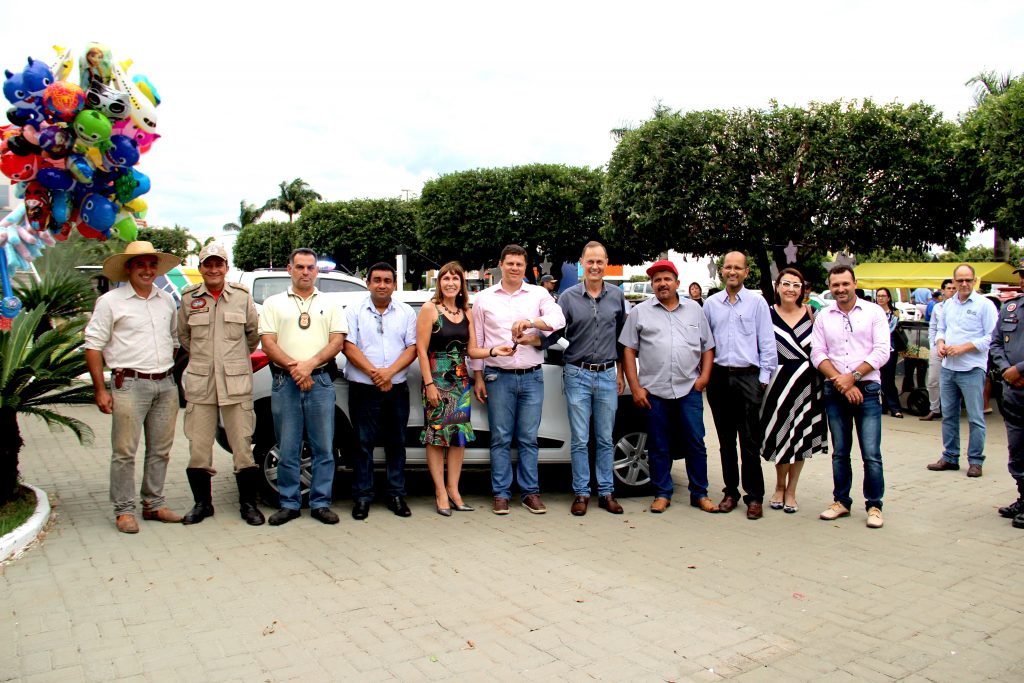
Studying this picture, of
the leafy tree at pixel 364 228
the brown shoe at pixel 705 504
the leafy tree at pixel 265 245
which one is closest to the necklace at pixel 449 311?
the brown shoe at pixel 705 504

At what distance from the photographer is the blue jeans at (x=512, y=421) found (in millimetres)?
6098

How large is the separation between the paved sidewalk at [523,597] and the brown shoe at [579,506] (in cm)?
8

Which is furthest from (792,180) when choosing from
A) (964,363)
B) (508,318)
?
(508,318)

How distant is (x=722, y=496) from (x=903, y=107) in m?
15.8

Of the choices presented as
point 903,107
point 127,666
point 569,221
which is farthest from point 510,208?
point 127,666

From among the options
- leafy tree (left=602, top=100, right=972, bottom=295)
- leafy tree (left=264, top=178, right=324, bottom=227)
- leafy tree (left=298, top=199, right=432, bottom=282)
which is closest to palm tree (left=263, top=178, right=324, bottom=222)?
leafy tree (left=264, top=178, right=324, bottom=227)

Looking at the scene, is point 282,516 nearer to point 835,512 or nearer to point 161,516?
point 161,516

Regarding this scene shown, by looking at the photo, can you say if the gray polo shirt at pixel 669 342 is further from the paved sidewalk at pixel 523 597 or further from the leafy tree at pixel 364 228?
the leafy tree at pixel 364 228

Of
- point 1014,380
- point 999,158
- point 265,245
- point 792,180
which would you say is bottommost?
point 1014,380

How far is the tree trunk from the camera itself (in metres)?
5.79

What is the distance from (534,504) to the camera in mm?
6273

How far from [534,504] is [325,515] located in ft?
5.33

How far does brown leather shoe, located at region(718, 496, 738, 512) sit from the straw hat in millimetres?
4682

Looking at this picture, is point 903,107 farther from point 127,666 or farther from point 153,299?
point 127,666
